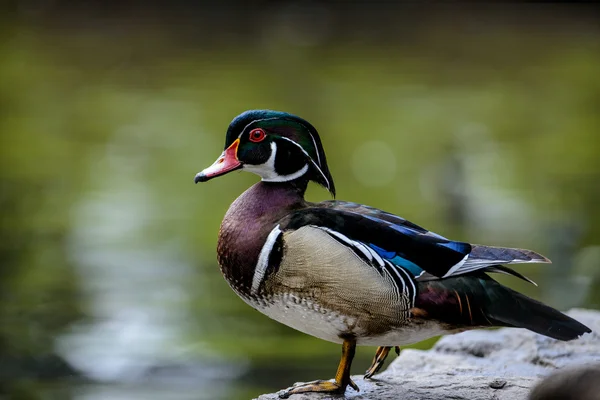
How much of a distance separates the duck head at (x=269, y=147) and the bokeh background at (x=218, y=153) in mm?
1245

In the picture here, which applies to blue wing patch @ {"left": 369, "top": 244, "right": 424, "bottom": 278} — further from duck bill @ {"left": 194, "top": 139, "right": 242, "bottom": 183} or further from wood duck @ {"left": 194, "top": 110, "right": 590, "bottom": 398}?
duck bill @ {"left": 194, "top": 139, "right": 242, "bottom": 183}

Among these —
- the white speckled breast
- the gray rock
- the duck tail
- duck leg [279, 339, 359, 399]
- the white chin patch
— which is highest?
the white chin patch

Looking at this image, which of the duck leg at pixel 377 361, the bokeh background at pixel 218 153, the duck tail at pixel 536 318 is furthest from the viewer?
the bokeh background at pixel 218 153

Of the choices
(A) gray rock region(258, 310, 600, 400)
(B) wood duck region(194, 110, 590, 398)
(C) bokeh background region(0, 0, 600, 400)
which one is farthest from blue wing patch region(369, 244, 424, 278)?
(C) bokeh background region(0, 0, 600, 400)

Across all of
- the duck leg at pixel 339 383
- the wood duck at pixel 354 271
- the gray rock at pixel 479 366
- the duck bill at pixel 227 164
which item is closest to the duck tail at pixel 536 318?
the wood duck at pixel 354 271

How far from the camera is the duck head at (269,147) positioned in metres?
2.24

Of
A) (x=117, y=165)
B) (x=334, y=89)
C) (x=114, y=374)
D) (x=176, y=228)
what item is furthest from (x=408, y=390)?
(x=334, y=89)

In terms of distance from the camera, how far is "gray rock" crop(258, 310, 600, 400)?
234cm

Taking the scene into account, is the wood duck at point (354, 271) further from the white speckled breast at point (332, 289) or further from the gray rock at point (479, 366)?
the gray rock at point (479, 366)

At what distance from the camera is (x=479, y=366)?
2717mm

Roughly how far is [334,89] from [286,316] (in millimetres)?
5280

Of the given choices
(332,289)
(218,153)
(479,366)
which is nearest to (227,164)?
(332,289)

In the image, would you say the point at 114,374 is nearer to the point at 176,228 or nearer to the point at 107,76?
the point at 176,228

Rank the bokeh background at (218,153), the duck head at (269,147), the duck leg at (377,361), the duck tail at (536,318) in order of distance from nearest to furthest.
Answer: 1. the duck tail at (536,318)
2. the duck head at (269,147)
3. the duck leg at (377,361)
4. the bokeh background at (218,153)
